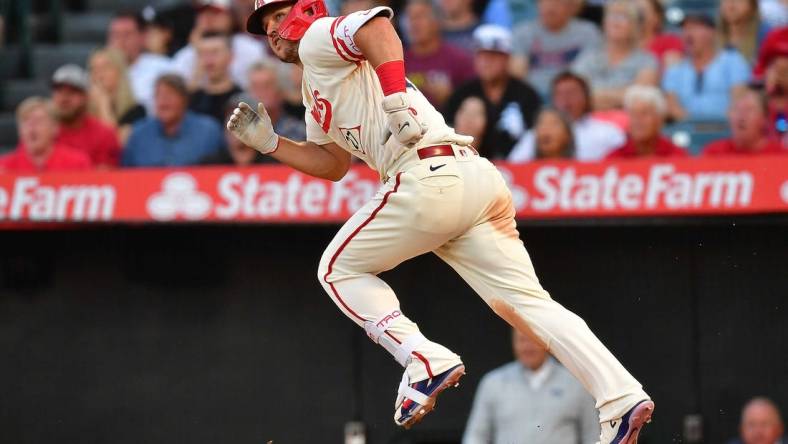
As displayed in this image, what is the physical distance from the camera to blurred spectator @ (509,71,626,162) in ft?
30.0

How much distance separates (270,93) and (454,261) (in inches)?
161

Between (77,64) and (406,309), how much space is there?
4594mm

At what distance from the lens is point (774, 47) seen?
897 centimetres

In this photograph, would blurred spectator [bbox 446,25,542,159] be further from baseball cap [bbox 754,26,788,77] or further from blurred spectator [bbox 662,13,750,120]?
baseball cap [bbox 754,26,788,77]

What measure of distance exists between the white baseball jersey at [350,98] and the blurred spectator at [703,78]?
13.9 feet

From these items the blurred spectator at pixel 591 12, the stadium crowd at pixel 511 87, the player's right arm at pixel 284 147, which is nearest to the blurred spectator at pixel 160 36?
the stadium crowd at pixel 511 87

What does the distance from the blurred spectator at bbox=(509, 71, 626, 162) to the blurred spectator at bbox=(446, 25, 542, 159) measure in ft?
0.45

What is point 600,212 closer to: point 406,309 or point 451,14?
point 406,309

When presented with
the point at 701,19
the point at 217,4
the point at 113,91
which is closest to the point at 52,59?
the point at 113,91

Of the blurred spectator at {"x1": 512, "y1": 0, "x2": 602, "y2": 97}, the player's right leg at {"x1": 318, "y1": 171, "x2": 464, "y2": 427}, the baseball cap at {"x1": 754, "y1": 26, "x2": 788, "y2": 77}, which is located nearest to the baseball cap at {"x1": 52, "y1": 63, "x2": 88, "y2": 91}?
the blurred spectator at {"x1": 512, "y1": 0, "x2": 602, "y2": 97}

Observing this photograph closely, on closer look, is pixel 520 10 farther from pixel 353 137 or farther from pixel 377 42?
pixel 377 42

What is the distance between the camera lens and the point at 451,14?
11.0 meters

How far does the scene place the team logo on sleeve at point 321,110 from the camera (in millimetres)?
5855

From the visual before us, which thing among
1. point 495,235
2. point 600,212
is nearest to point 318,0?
point 495,235
